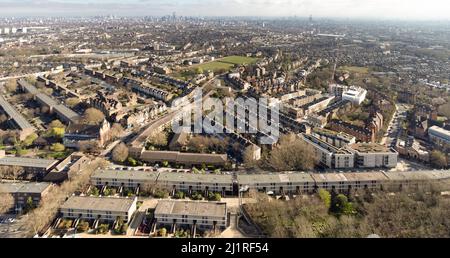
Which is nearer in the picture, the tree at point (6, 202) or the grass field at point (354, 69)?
the tree at point (6, 202)

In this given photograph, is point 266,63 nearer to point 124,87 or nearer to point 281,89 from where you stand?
point 281,89

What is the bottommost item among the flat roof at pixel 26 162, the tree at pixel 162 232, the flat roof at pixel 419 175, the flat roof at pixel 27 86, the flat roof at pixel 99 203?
the tree at pixel 162 232

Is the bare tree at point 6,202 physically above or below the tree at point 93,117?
below

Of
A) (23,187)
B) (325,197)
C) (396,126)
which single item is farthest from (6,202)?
(396,126)

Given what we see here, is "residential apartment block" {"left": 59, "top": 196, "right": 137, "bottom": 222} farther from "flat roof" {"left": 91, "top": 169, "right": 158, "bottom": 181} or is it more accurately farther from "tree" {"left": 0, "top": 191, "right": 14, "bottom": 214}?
"tree" {"left": 0, "top": 191, "right": 14, "bottom": 214}

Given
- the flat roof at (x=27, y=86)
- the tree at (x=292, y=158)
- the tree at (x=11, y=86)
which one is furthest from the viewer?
the tree at (x=11, y=86)

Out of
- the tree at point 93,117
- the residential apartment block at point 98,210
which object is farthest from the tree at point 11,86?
the residential apartment block at point 98,210

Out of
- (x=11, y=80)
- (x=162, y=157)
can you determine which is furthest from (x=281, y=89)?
(x=11, y=80)

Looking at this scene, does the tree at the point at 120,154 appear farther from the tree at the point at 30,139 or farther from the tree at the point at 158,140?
the tree at the point at 30,139
